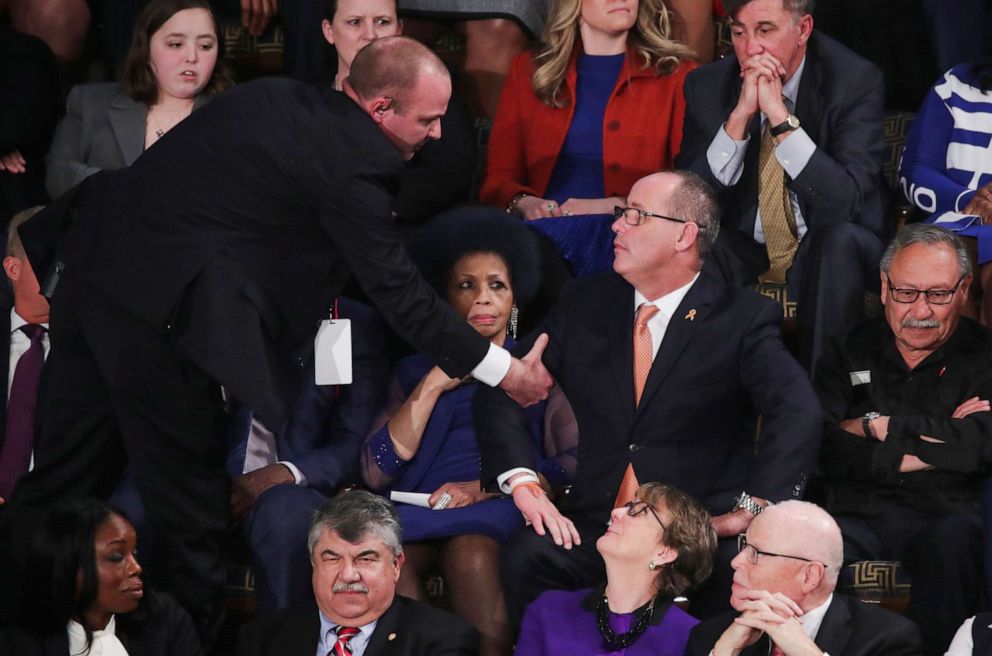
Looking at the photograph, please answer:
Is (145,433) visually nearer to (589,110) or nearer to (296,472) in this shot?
(296,472)

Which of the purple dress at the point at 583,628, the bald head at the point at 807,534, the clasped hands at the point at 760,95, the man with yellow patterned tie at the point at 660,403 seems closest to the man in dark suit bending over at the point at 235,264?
the man with yellow patterned tie at the point at 660,403

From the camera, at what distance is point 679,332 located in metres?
4.67

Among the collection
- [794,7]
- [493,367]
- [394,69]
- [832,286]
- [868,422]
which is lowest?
[868,422]

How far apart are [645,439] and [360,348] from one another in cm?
99

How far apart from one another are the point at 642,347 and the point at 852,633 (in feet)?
3.32

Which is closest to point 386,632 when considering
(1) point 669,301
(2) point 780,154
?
(1) point 669,301

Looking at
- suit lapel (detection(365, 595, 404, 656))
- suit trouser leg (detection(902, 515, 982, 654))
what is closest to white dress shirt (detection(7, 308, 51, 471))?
suit lapel (detection(365, 595, 404, 656))

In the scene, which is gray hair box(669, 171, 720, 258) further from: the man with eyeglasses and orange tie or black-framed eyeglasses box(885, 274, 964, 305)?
the man with eyeglasses and orange tie

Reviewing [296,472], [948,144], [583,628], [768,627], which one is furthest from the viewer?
[948,144]

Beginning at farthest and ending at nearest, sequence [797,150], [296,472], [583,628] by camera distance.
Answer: [797,150]
[296,472]
[583,628]

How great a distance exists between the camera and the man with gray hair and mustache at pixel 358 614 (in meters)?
4.36

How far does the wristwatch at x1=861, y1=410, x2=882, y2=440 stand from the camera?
4.76 m

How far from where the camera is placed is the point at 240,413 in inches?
204

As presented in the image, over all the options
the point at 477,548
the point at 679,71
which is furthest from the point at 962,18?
the point at 477,548
